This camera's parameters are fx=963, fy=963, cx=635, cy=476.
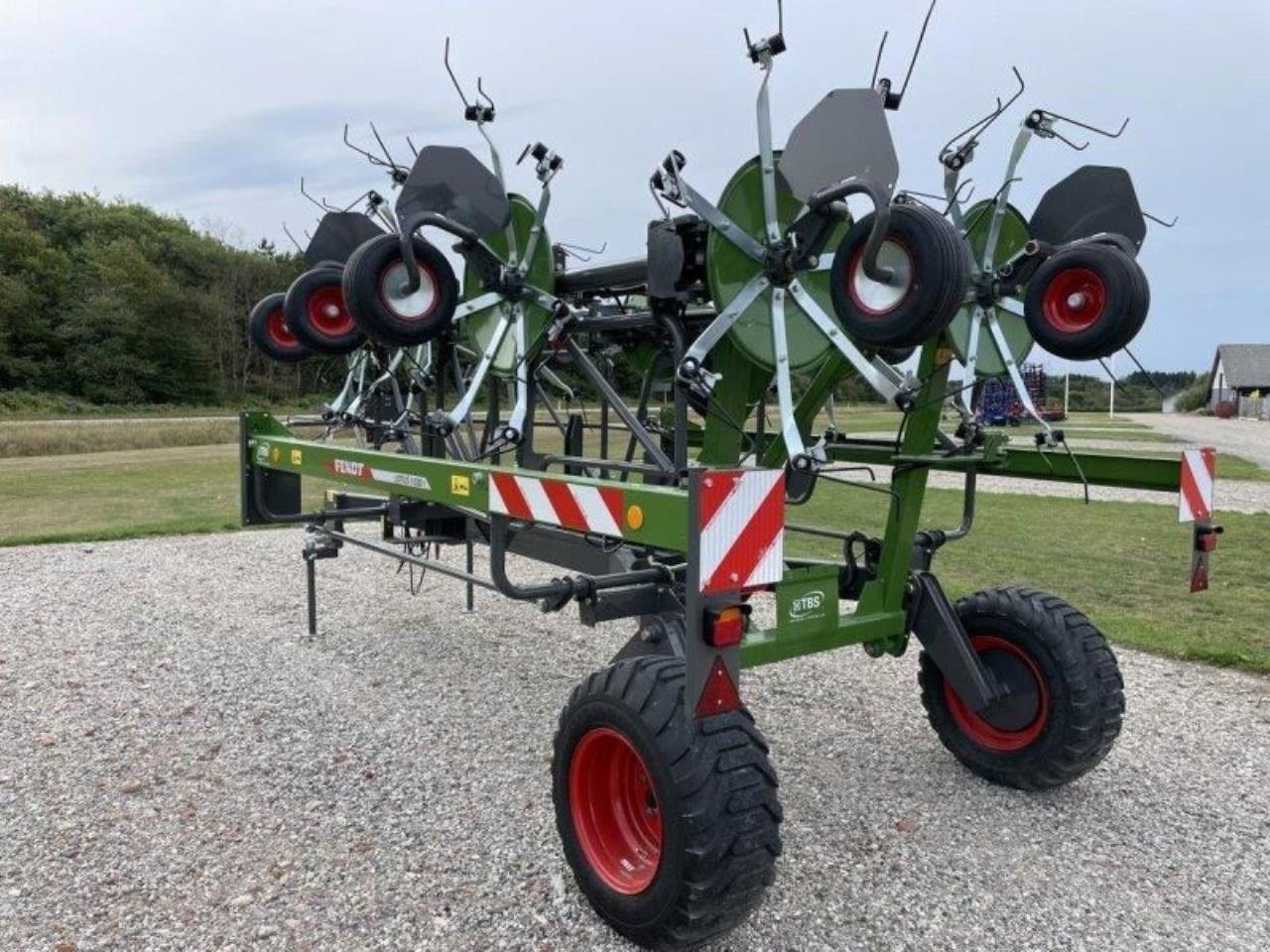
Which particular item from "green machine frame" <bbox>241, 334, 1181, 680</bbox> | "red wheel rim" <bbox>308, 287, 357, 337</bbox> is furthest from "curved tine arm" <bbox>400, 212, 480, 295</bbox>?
"red wheel rim" <bbox>308, 287, 357, 337</bbox>

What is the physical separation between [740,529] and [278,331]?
15.9ft

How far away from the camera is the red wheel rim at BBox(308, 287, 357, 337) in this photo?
19.0ft

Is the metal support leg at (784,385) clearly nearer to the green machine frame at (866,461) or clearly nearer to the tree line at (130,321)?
the green machine frame at (866,461)

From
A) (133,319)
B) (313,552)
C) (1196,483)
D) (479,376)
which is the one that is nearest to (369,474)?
(479,376)

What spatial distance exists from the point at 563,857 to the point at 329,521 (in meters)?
3.90

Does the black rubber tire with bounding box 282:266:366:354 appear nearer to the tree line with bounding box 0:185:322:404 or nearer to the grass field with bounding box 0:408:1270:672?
the grass field with bounding box 0:408:1270:672

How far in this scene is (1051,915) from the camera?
3.17 meters

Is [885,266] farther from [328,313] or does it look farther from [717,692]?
[328,313]

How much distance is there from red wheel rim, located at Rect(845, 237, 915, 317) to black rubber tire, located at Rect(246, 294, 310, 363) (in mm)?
4343

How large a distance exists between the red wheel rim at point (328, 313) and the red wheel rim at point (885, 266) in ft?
11.9

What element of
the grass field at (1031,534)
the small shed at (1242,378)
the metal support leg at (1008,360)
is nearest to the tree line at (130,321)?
the grass field at (1031,534)

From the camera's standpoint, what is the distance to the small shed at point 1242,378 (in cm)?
6494

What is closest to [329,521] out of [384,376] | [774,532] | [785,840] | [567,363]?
[384,376]

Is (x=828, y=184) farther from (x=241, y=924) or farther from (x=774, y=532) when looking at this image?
(x=241, y=924)
